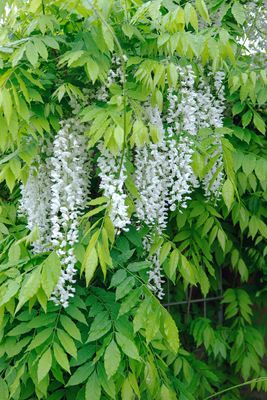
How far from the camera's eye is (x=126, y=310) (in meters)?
2.21

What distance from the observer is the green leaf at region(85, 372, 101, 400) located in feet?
7.08

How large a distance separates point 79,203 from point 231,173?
703 millimetres

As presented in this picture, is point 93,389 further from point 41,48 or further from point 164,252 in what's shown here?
point 41,48

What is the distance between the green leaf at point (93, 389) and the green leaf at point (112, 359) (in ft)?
0.41

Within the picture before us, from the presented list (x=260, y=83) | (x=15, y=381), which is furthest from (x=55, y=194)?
(x=260, y=83)

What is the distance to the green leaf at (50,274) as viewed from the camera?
206 centimetres

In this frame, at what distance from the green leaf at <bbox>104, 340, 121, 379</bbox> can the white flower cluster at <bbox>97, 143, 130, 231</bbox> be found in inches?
17.7

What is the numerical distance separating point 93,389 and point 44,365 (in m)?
0.21

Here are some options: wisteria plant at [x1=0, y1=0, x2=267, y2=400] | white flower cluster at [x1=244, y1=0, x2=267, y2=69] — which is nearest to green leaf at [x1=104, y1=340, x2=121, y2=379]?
wisteria plant at [x1=0, y1=0, x2=267, y2=400]

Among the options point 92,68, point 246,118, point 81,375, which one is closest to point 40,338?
point 81,375

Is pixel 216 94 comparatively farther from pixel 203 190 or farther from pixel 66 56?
pixel 66 56

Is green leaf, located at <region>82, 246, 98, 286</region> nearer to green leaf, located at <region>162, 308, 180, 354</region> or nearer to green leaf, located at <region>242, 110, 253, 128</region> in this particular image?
green leaf, located at <region>162, 308, 180, 354</region>

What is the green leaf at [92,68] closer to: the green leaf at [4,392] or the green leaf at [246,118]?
the green leaf at [246,118]

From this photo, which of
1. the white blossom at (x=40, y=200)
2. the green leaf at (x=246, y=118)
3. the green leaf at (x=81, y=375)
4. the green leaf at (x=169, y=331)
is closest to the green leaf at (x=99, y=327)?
the green leaf at (x=81, y=375)
